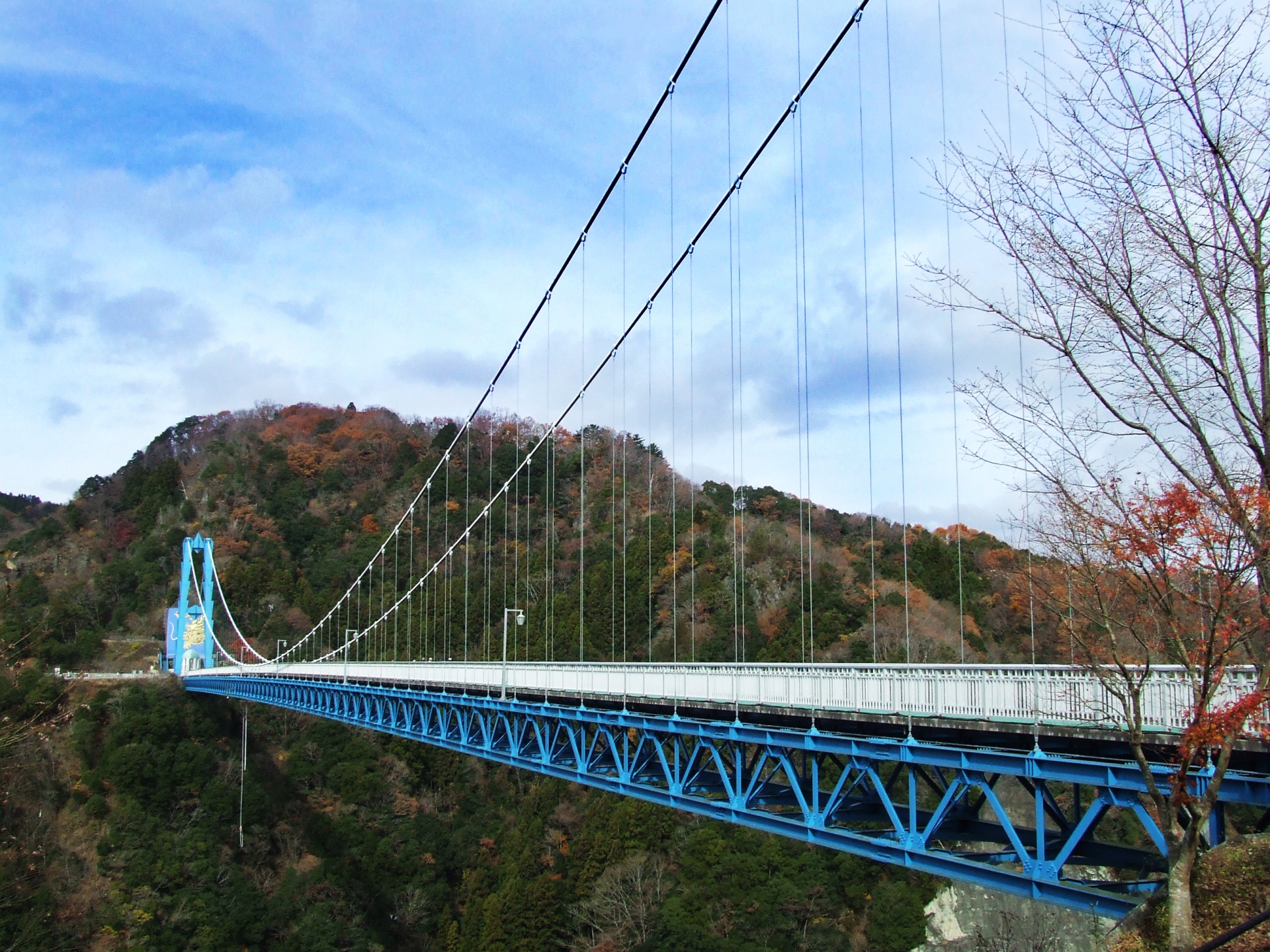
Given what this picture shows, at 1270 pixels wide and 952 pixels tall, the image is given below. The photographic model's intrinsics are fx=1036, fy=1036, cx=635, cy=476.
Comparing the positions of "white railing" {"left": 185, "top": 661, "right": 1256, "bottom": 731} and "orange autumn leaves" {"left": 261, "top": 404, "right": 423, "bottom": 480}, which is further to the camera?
"orange autumn leaves" {"left": 261, "top": 404, "right": 423, "bottom": 480}

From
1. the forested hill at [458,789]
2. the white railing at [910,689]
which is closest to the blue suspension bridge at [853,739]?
the white railing at [910,689]

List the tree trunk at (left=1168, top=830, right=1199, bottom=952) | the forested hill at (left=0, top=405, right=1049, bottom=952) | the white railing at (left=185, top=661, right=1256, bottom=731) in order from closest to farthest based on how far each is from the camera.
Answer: the tree trunk at (left=1168, top=830, right=1199, bottom=952) < the white railing at (left=185, top=661, right=1256, bottom=731) < the forested hill at (left=0, top=405, right=1049, bottom=952)

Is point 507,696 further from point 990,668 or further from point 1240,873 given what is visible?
point 1240,873

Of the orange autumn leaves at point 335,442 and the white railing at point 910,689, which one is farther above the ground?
the orange autumn leaves at point 335,442

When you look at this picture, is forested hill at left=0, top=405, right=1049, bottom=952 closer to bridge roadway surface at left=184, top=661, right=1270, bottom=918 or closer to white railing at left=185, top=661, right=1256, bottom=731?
bridge roadway surface at left=184, top=661, right=1270, bottom=918

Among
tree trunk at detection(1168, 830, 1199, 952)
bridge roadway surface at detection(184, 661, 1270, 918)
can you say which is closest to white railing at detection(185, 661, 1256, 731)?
bridge roadway surface at detection(184, 661, 1270, 918)

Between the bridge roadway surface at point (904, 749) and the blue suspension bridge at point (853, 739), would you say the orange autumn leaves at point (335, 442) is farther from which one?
the bridge roadway surface at point (904, 749)

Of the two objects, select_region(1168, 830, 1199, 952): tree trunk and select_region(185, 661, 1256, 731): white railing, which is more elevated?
select_region(185, 661, 1256, 731): white railing
